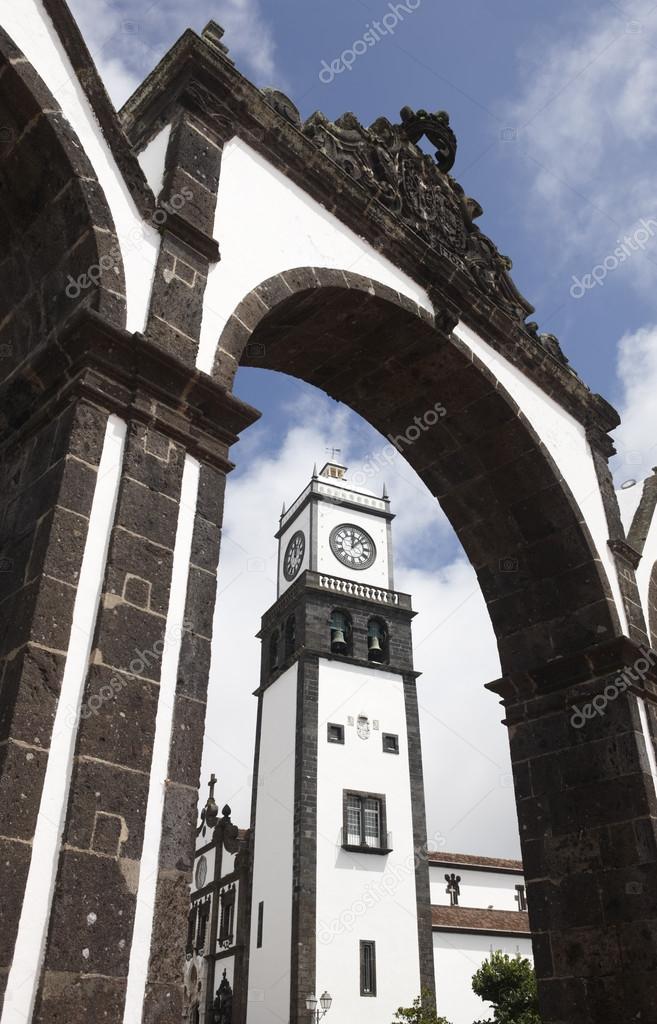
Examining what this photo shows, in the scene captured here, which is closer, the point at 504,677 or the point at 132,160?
the point at 132,160

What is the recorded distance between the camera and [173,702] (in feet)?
11.6

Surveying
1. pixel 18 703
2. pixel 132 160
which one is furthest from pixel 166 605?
pixel 132 160

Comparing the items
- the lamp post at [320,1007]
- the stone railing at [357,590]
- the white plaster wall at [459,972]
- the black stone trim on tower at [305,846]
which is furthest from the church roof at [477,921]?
the stone railing at [357,590]

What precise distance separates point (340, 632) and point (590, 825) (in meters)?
22.7

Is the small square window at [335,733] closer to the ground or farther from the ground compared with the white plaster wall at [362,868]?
farther from the ground

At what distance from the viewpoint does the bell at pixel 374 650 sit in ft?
93.8

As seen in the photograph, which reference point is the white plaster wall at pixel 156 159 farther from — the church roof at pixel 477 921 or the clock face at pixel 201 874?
the clock face at pixel 201 874

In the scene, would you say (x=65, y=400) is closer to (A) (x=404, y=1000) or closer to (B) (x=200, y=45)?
(B) (x=200, y=45)

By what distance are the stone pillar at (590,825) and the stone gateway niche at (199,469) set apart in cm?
2

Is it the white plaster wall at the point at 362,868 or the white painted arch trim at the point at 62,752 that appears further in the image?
the white plaster wall at the point at 362,868

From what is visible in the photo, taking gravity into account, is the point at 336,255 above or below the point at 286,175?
below

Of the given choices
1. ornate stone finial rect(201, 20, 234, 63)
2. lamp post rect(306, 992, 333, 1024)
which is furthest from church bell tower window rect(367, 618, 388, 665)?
ornate stone finial rect(201, 20, 234, 63)

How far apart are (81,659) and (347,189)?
420 centimetres

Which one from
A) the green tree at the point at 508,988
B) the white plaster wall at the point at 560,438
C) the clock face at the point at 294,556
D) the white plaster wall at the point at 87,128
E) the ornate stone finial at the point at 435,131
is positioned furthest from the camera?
the clock face at the point at 294,556
